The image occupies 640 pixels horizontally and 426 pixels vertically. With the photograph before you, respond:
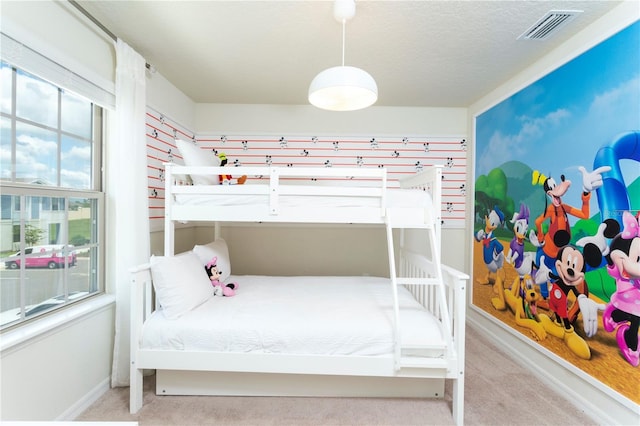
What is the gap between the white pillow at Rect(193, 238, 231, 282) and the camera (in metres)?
2.51

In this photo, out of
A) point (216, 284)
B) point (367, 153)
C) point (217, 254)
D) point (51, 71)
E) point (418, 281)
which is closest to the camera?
point (51, 71)

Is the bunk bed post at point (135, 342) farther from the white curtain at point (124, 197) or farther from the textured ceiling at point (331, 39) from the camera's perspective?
the textured ceiling at point (331, 39)

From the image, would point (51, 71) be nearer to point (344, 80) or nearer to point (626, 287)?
point (344, 80)

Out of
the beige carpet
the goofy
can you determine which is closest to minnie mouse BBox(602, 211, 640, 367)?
the goofy

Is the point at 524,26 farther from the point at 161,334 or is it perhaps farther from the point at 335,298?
the point at 161,334

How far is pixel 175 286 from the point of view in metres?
1.95

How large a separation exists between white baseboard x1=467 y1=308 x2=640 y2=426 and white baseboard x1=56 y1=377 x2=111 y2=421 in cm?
305

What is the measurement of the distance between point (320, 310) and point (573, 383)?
1.74 metres

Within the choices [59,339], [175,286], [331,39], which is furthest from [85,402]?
[331,39]

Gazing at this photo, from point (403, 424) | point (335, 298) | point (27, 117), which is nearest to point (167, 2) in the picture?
point (27, 117)

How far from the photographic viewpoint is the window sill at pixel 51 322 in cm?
149

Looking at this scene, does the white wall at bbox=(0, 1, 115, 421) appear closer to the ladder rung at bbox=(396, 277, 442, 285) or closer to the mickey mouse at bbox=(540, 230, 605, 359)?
the ladder rung at bbox=(396, 277, 442, 285)

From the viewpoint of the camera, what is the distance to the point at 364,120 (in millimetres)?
3598

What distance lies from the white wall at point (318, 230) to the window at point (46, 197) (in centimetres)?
158
